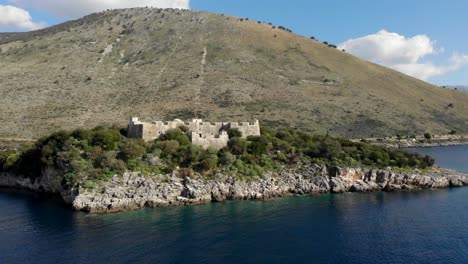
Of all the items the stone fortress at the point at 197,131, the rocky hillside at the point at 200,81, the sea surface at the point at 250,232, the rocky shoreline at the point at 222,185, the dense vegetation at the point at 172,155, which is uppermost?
the rocky hillside at the point at 200,81

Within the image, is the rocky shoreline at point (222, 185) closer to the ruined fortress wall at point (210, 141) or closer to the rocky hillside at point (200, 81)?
the ruined fortress wall at point (210, 141)

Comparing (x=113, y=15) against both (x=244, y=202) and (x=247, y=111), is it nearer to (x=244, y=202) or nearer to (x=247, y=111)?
(x=247, y=111)

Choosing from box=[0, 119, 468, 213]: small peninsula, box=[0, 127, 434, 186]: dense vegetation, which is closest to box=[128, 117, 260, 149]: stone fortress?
box=[0, 119, 468, 213]: small peninsula

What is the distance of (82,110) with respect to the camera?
102438 millimetres

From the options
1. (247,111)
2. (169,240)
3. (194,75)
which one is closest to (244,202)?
(169,240)

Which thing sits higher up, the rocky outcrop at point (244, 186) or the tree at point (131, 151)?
the tree at point (131, 151)

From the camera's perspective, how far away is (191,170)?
1850 inches

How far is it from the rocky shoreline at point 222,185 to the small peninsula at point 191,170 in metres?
0.09

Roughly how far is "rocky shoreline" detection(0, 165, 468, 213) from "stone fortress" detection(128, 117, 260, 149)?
747 cm

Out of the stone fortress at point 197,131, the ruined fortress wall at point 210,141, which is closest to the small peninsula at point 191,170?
the ruined fortress wall at point 210,141

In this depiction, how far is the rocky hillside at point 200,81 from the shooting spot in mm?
104812

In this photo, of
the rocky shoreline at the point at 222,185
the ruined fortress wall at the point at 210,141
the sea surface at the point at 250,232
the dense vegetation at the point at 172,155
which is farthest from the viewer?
A: the ruined fortress wall at the point at 210,141

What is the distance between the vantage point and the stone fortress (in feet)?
176

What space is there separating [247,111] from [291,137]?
46.1m
